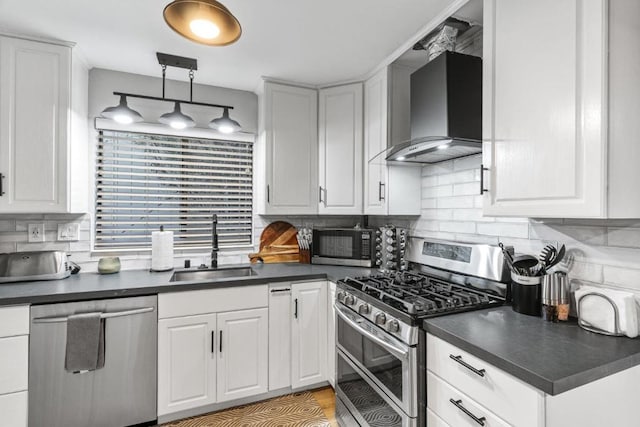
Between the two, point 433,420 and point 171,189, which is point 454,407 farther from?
point 171,189

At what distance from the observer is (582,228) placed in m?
1.42

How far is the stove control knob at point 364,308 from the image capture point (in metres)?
1.68

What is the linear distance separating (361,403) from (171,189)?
215 cm

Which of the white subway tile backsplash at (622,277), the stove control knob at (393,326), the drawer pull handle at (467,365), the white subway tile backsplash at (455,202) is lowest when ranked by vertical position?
the drawer pull handle at (467,365)

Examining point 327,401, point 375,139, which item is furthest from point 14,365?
point 375,139

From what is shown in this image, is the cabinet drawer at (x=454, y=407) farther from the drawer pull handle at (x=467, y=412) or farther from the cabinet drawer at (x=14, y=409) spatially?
the cabinet drawer at (x=14, y=409)

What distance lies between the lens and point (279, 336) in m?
2.23

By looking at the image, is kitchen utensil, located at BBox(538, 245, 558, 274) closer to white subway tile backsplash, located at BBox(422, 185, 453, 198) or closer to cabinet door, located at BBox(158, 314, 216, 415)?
white subway tile backsplash, located at BBox(422, 185, 453, 198)

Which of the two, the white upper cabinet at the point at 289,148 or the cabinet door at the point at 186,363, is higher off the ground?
the white upper cabinet at the point at 289,148

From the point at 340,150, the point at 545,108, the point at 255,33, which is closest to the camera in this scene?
the point at 545,108

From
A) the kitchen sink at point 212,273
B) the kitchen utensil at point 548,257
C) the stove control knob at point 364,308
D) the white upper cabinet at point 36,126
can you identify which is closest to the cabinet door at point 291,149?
the kitchen sink at point 212,273

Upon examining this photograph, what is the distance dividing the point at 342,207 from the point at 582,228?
1.62 metres

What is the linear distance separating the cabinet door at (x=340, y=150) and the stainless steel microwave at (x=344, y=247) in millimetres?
191

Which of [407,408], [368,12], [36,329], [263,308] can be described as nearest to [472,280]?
[407,408]
